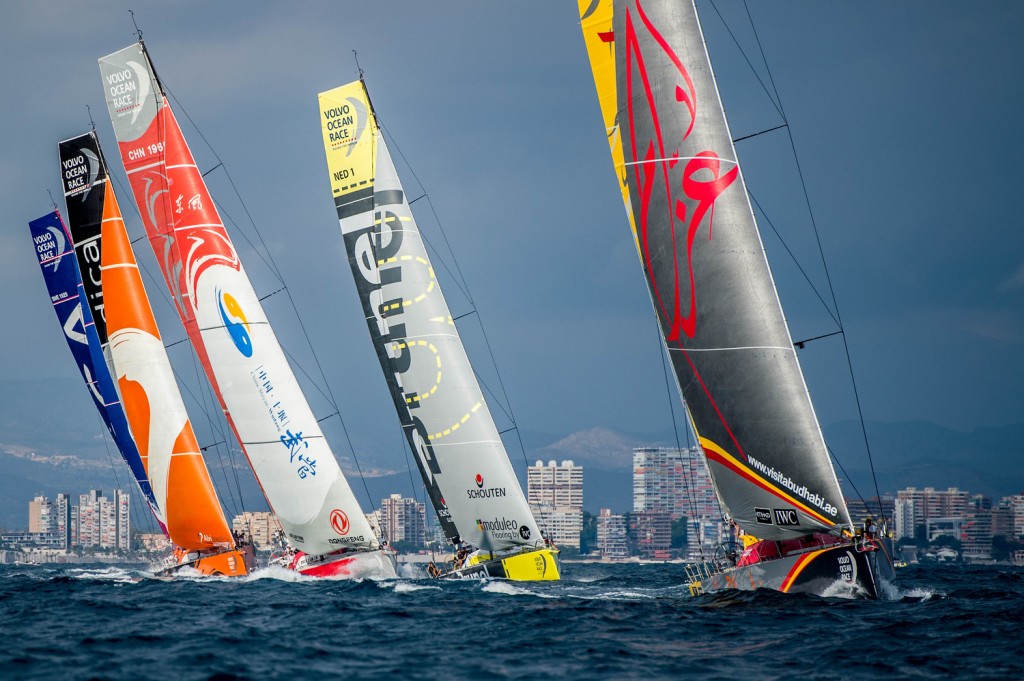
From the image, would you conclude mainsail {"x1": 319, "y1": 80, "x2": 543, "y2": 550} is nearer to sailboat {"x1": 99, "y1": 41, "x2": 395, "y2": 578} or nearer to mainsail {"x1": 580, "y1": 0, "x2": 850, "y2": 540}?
sailboat {"x1": 99, "y1": 41, "x2": 395, "y2": 578}

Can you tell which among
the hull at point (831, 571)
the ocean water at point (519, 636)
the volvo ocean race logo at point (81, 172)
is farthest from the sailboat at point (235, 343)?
the hull at point (831, 571)

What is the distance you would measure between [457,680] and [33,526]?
513 ft

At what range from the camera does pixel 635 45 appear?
17.8 meters

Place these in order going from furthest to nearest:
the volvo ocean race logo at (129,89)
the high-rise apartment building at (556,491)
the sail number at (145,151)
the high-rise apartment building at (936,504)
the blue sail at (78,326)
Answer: the high-rise apartment building at (556,491) < the high-rise apartment building at (936,504) < the blue sail at (78,326) < the volvo ocean race logo at (129,89) < the sail number at (145,151)

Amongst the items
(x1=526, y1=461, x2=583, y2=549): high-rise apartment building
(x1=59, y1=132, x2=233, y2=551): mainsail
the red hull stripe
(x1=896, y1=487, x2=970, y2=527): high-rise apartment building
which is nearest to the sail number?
(x1=59, y1=132, x2=233, y2=551): mainsail

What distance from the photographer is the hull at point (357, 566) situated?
2473 cm

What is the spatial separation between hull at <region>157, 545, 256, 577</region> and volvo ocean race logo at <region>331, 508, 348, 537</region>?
274 centimetres

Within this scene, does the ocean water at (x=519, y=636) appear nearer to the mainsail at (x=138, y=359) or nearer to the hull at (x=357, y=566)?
the hull at (x=357, y=566)

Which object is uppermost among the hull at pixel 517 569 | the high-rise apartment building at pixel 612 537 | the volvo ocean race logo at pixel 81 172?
the volvo ocean race logo at pixel 81 172

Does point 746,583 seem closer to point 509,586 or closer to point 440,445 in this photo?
point 509,586

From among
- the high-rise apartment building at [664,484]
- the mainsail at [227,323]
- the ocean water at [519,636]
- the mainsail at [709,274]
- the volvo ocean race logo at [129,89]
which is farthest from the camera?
the high-rise apartment building at [664,484]

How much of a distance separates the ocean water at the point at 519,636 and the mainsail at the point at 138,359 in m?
6.52

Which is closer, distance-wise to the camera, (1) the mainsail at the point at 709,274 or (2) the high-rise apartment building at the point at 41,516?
(1) the mainsail at the point at 709,274

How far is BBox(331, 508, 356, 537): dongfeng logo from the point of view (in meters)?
25.1
